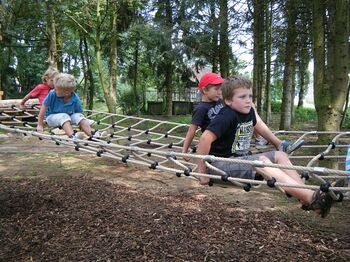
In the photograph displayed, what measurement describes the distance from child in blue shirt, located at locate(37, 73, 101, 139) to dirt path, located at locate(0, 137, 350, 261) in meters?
0.92

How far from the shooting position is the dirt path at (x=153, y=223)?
3492mm

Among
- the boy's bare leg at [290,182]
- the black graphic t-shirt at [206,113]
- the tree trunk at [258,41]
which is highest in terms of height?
the tree trunk at [258,41]

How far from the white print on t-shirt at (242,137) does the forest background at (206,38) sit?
1.98 metres

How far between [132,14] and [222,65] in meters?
5.42

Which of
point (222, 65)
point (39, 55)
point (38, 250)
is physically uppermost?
point (39, 55)

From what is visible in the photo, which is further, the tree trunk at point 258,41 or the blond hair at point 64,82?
the tree trunk at point 258,41

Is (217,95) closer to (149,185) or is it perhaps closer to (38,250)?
(38,250)

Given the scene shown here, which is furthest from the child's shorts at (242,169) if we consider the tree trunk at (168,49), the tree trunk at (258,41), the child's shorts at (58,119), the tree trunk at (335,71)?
the tree trunk at (168,49)

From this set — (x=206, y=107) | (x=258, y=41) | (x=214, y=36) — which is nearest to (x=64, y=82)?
(x=206, y=107)

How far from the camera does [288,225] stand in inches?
157

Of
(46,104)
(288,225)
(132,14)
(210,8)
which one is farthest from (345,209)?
(132,14)

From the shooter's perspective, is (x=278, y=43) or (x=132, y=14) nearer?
(x=278, y=43)

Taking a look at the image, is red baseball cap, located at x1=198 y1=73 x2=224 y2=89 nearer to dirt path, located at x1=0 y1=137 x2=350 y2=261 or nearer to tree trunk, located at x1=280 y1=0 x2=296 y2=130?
dirt path, located at x1=0 y1=137 x2=350 y2=261

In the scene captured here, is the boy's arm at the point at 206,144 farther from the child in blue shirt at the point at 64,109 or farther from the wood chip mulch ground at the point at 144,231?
the child in blue shirt at the point at 64,109
